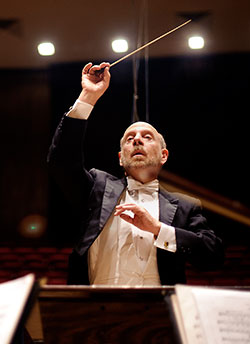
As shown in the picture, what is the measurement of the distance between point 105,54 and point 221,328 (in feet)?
8.32

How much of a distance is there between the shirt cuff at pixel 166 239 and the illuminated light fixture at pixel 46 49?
2.07 meters

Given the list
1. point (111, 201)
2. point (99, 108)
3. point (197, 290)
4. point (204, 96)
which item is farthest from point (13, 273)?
point (197, 290)

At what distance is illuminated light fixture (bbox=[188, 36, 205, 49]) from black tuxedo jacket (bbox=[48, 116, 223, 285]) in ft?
5.72

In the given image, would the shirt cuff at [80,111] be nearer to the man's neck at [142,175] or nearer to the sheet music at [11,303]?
the man's neck at [142,175]

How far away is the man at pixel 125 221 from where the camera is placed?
0.89 m

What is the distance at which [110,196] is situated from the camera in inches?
39.8

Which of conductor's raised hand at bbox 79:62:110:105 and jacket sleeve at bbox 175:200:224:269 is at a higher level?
conductor's raised hand at bbox 79:62:110:105

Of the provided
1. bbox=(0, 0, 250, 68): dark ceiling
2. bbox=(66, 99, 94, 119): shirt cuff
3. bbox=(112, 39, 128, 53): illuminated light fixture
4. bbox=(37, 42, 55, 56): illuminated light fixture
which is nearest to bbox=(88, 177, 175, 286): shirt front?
bbox=(66, 99, 94, 119): shirt cuff

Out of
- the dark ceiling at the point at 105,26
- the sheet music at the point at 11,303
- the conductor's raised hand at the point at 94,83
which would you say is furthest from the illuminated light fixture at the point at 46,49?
the sheet music at the point at 11,303

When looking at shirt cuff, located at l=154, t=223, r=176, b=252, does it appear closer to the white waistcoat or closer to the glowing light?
the white waistcoat

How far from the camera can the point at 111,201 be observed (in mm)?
996

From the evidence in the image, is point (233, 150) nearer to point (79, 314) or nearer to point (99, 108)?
point (99, 108)

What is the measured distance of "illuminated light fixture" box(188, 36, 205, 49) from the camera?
99.9 inches

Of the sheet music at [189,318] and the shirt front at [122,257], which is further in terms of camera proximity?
the shirt front at [122,257]
